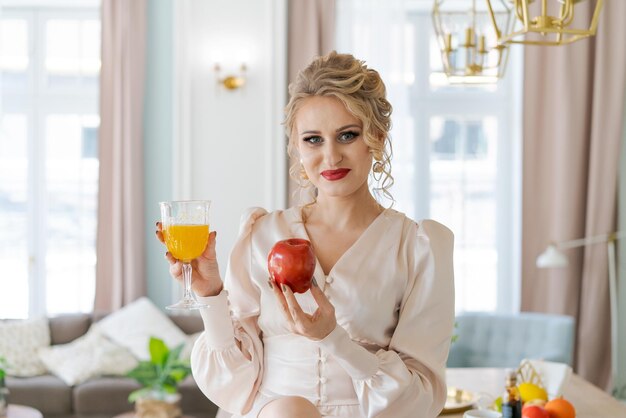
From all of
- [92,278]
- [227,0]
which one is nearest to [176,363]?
[92,278]

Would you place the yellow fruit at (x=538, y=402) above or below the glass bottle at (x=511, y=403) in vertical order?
below

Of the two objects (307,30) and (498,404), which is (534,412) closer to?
(498,404)

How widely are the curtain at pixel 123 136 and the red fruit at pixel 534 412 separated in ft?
11.9

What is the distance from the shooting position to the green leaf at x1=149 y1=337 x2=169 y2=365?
4.63m

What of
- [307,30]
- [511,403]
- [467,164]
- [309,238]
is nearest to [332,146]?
[309,238]

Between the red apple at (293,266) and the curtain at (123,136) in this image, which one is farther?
the curtain at (123,136)

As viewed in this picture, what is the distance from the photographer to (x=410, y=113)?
5.81 meters

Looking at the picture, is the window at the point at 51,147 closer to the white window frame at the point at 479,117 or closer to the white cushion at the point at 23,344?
the white cushion at the point at 23,344

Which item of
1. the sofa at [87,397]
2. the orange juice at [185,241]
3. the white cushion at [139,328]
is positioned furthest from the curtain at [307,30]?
the orange juice at [185,241]

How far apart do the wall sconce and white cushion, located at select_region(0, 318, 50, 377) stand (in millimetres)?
1872

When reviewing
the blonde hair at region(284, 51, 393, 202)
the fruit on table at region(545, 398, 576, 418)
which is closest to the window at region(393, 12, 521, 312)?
the fruit on table at region(545, 398, 576, 418)

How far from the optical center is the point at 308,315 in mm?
1529

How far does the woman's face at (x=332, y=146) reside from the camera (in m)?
1.74

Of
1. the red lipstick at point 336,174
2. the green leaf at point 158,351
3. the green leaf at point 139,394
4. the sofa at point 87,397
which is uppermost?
the red lipstick at point 336,174
